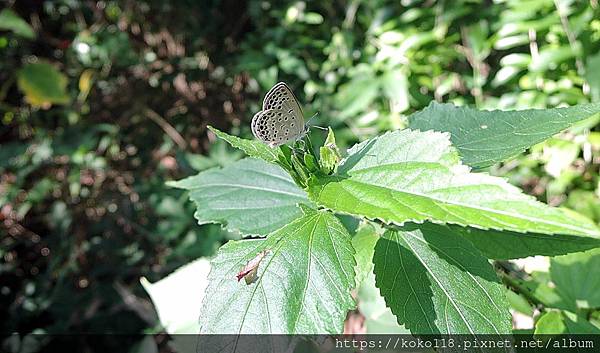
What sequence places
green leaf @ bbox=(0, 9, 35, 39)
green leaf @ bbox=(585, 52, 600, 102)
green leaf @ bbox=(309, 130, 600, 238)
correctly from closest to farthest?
green leaf @ bbox=(309, 130, 600, 238), green leaf @ bbox=(585, 52, 600, 102), green leaf @ bbox=(0, 9, 35, 39)

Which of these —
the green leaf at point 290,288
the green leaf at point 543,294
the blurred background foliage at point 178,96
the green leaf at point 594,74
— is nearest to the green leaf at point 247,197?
the green leaf at point 290,288

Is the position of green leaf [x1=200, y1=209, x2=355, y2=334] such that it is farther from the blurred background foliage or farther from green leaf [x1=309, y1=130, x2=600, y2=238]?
the blurred background foliage

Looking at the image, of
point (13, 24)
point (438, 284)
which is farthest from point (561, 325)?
point (13, 24)

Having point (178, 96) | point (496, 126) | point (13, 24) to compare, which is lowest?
point (496, 126)

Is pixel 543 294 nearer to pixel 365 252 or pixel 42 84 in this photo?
pixel 365 252

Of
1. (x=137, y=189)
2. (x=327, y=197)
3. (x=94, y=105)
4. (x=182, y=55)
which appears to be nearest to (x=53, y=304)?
(x=137, y=189)

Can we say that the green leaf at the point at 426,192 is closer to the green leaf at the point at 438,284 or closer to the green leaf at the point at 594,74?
the green leaf at the point at 438,284

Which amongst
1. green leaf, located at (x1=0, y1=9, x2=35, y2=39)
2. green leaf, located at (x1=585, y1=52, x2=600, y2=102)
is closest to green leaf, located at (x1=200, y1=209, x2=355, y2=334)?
green leaf, located at (x1=585, y1=52, x2=600, y2=102)
